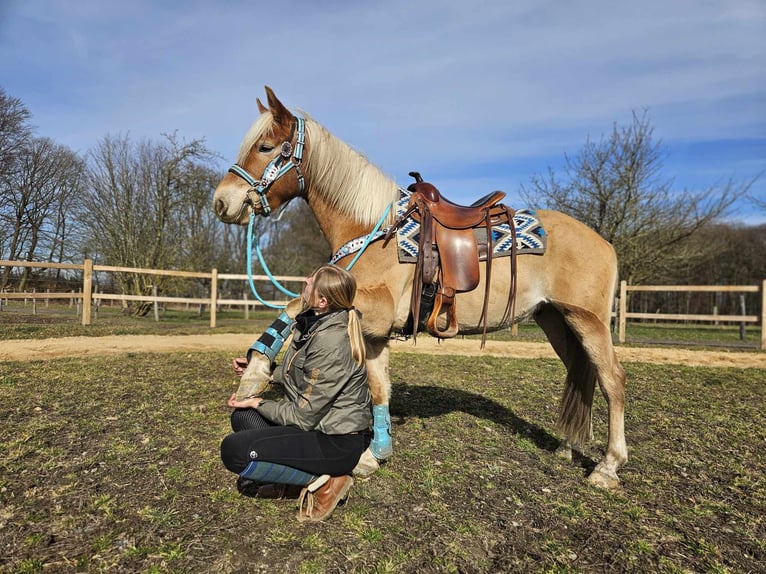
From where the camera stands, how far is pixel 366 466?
10.7 ft

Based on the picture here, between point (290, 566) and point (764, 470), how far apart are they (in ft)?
12.4

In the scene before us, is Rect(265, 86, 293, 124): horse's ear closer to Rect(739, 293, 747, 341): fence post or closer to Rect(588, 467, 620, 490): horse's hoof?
Rect(588, 467, 620, 490): horse's hoof

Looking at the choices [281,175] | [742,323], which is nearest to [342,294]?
[281,175]

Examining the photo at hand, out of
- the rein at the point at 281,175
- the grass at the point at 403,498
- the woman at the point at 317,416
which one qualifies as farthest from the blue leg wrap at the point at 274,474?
the rein at the point at 281,175

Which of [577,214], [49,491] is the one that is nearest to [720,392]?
[49,491]

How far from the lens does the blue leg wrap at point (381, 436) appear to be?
3.39m

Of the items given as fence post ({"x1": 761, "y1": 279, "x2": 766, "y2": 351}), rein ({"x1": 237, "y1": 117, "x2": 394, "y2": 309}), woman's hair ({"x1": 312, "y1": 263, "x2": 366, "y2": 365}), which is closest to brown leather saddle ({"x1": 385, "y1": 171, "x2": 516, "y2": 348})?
rein ({"x1": 237, "y1": 117, "x2": 394, "y2": 309})

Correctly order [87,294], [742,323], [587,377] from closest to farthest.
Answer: [587,377] < [87,294] < [742,323]

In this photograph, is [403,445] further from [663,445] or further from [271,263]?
[271,263]

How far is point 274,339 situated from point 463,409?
3.03 m

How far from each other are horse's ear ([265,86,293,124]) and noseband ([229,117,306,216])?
0.27ft

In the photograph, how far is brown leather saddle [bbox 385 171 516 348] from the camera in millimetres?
3365

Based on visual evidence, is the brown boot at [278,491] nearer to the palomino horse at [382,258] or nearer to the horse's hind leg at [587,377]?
the palomino horse at [382,258]

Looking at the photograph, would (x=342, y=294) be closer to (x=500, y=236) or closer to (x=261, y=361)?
(x=261, y=361)
